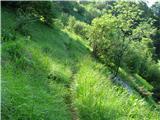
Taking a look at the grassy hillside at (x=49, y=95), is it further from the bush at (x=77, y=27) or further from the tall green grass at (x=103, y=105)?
the bush at (x=77, y=27)

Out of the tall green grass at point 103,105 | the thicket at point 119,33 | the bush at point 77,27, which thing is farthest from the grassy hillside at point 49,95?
the bush at point 77,27

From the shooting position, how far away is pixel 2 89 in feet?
25.4

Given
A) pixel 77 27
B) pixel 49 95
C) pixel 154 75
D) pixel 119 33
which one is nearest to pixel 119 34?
pixel 119 33

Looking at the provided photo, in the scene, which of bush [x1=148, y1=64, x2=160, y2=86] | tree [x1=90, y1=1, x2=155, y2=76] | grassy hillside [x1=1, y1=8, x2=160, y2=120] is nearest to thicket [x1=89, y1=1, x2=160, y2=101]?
tree [x1=90, y1=1, x2=155, y2=76]

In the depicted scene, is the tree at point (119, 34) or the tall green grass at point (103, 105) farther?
the tree at point (119, 34)

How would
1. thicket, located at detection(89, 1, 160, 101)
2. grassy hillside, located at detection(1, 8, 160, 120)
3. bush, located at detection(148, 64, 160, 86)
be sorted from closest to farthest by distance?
1. grassy hillside, located at detection(1, 8, 160, 120)
2. thicket, located at detection(89, 1, 160, 101)
3. bush, located at detection(148, 64, 160, 86)

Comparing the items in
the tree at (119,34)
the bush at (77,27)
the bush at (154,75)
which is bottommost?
the bush at (154,75)

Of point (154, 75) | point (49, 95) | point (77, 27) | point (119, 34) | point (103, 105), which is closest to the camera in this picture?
point (49, 95)

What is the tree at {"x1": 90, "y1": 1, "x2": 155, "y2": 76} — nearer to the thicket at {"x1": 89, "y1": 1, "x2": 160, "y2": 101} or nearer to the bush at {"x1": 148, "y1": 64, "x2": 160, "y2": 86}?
the thicket at {"x1": 89, "y1": 1, "x2": 160, "y2": 101}

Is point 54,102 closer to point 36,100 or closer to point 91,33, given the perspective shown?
point 36,100

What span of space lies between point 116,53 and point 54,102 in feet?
64.9

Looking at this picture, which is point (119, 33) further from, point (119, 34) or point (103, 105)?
point (103, 105)

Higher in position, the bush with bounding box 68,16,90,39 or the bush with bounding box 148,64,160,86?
the bush with bounding box 68,16,90,39

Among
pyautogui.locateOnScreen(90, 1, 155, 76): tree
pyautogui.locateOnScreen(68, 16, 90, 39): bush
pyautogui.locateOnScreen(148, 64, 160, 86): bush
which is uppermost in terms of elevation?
pyautogui.locateOnScreen(90, 1, 155, 76): tree
